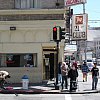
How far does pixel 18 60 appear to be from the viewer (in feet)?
93.1

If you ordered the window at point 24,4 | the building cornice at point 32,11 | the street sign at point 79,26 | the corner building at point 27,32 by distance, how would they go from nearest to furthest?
the building cornice at point 32,11 → the corner building at point 27,32 → the window at point 24,4 → the street sign at point 79,26

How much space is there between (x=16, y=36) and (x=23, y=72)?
8.40 ft

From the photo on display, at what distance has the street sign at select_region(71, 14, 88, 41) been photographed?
94.2 ft

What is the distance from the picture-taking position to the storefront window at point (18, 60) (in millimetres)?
28391

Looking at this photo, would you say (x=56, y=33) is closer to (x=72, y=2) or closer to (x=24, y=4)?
(x=72, y=2)

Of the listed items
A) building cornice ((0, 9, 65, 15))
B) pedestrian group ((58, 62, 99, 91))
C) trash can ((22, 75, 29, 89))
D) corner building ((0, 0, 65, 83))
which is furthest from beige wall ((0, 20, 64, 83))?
trash can ((22, 75, 29, 89))

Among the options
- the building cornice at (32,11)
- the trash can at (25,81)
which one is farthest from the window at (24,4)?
the trash can at (25,81)

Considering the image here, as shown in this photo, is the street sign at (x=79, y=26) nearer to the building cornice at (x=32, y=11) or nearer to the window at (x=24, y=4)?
the building cornice at (x=32, y=11)

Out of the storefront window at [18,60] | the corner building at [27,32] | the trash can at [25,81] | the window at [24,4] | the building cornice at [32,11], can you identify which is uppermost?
the window at [24,4]

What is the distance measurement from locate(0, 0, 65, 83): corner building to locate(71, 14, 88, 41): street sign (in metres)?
1.63

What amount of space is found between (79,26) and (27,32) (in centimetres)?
396

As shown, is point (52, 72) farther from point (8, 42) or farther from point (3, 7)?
point (3, 7)

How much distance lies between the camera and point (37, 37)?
1094 inches

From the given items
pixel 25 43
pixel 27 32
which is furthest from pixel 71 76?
pixel 27 32
